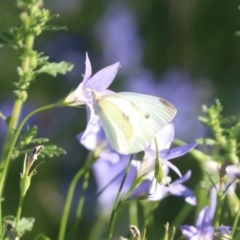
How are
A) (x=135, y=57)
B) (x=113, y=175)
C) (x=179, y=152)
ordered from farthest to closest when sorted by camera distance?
(x=135, y=57) → (x=113, y=175) → (x=179, y=152)

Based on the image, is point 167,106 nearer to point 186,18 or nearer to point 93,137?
point 93,137

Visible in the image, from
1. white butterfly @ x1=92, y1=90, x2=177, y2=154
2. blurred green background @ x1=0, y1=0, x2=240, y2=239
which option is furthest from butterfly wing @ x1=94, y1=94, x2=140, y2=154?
blurred green background @ x1=0, y1=0, x2=240, y2=239

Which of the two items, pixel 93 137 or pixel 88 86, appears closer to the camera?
pixel 88 86

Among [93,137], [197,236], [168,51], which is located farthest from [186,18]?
[197,236]

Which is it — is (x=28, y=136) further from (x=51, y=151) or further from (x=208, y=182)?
(x=208, y=182)

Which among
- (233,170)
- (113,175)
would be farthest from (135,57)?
(233,170)

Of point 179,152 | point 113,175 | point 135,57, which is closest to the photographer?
point 179,152
